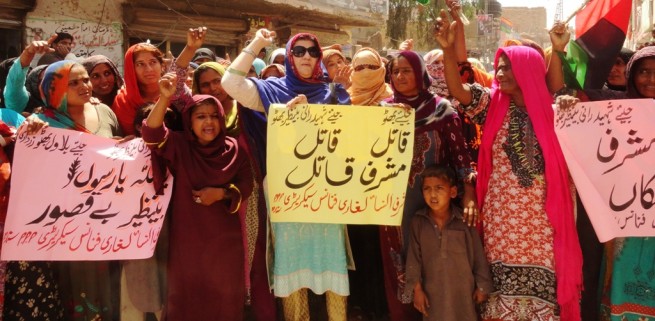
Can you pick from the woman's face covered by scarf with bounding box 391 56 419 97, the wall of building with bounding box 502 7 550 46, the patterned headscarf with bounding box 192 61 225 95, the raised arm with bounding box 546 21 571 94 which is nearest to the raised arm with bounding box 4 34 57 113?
the patterned headscarf with bounding box 192 61 225 95

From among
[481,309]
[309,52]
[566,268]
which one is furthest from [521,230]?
[309,52]

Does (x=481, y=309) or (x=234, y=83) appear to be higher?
(x=234, y=83)

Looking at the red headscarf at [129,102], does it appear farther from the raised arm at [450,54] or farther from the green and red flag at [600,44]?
the green and red flag at [600,44]

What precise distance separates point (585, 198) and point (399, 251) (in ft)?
3.77

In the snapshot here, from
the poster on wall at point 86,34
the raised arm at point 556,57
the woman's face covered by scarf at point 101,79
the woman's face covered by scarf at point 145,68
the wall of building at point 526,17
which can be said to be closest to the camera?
the raised arm at point 556,57

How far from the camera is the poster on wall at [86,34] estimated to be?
27.3ft

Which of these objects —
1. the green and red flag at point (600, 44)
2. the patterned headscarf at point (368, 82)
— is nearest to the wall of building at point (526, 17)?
the green and red flag at point (600, 44)

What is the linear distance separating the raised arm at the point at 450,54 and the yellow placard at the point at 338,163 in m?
0.31

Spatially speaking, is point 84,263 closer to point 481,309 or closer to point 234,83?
point 234,83

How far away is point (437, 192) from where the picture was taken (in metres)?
3.39

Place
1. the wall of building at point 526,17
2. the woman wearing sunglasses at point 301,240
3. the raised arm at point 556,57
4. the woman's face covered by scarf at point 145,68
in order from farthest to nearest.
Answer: the wall of building at point 526,17 → the woman's face covered by scarf at point 145,68 → the woman wearing sunglasses at point 301,240 → the raised arm at point 556,57

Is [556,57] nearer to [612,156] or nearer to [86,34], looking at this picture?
[612,156]

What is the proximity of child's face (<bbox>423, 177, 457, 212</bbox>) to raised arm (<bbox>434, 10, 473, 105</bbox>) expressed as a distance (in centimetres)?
51

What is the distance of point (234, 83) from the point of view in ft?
11.1
